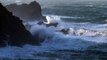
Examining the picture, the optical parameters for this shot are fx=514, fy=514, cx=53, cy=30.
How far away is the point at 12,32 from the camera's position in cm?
4128

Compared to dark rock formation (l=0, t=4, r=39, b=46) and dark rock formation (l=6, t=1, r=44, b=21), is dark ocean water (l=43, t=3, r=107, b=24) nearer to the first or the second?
dark rock formation (l=6, t=1, r=44, b=21)

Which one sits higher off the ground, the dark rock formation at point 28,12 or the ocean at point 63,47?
the ocean at point 63,47

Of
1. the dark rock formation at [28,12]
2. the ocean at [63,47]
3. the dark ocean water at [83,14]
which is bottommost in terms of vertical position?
the dark ocean water at [83,14]

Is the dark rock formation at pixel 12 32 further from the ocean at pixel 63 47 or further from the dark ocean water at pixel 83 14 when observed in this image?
the dark ocean water at pixel 83 14

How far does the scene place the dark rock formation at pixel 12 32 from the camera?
4047 cm

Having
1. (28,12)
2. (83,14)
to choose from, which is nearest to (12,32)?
(28,12)

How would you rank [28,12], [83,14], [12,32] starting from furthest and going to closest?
[83,14], [28,12], [12,32]

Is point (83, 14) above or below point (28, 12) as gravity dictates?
below

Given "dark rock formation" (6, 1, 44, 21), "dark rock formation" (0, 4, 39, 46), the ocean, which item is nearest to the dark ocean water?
"dark rock formation" (6, 1, 44, 21)

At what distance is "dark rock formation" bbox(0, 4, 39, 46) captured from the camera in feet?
133

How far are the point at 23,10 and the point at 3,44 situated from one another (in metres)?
21.9

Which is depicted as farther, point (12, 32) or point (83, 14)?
point (83, 14)

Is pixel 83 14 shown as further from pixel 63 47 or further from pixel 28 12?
pixel 63 47

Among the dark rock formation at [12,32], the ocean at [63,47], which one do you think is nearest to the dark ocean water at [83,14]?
the ocean at [63,47]
